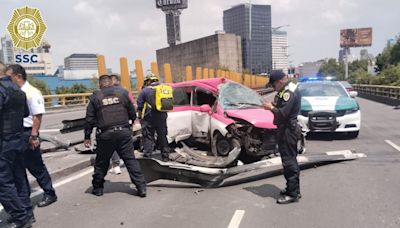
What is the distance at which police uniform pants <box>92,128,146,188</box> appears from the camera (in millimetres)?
5762

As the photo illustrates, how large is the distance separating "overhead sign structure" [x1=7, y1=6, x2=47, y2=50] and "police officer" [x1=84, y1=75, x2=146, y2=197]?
703cm

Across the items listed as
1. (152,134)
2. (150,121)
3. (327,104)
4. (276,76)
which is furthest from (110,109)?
(327,104)

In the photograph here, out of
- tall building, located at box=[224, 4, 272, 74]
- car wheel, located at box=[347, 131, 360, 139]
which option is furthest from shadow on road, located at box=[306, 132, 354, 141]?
tall building, located at box=[224, 4, 272, 74]

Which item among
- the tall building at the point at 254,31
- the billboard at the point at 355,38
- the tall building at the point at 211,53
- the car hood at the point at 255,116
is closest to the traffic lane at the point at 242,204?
the car hood at the point at 255,116

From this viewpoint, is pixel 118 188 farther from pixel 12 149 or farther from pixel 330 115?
pixel 330 115

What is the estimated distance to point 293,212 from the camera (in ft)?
16.5

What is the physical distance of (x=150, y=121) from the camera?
25.8ft

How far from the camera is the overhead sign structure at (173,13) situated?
291ft

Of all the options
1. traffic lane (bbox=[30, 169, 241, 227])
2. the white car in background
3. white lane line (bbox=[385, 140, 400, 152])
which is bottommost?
white lane line (bbox=[385, 140, 400, 152])

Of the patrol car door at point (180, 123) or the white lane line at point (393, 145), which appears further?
the white lane line at point (393, 145)

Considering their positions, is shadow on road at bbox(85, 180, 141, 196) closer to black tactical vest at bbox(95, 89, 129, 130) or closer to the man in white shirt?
the man in white shirt

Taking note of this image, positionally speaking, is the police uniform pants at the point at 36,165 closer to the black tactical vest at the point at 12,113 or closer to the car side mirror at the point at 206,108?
the black tactical vest at the point at 12,113

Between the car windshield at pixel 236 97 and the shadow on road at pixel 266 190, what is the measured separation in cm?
202

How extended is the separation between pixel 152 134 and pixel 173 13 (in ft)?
282
